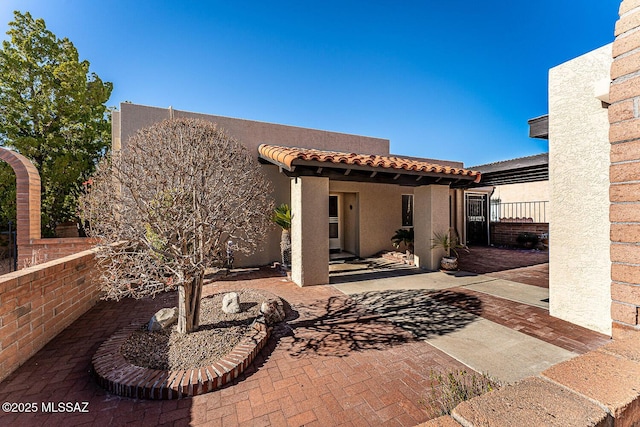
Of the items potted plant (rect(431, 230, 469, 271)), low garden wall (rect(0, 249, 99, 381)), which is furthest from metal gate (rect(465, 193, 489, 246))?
low garden wall (rect(0, 249, 99, 381))

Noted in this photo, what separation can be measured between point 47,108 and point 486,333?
19260 millimetres

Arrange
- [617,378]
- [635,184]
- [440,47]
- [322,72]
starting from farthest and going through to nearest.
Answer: [322,72]
[440,47]
[635,184]
[617,378]

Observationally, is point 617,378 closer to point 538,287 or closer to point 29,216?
point 538,287

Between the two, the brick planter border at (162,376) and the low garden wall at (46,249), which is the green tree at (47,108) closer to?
the low garden wall at (46,249)

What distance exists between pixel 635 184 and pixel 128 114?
11.5 metres

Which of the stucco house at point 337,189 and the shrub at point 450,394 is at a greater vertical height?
the stucco house at point 337,189

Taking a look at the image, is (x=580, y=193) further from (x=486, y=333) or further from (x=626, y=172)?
(x=626, y=172)

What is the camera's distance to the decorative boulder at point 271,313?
16.5 ft

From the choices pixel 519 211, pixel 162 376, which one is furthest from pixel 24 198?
pixel 519 211

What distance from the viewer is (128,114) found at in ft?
28.9

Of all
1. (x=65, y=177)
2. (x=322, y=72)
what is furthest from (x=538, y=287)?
(x=65, y=177)

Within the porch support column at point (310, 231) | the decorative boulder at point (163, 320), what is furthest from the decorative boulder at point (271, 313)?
the porch support column at point (310, 231)

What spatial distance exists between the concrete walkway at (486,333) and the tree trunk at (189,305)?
153 inches

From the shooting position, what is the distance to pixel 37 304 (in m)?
4.17
